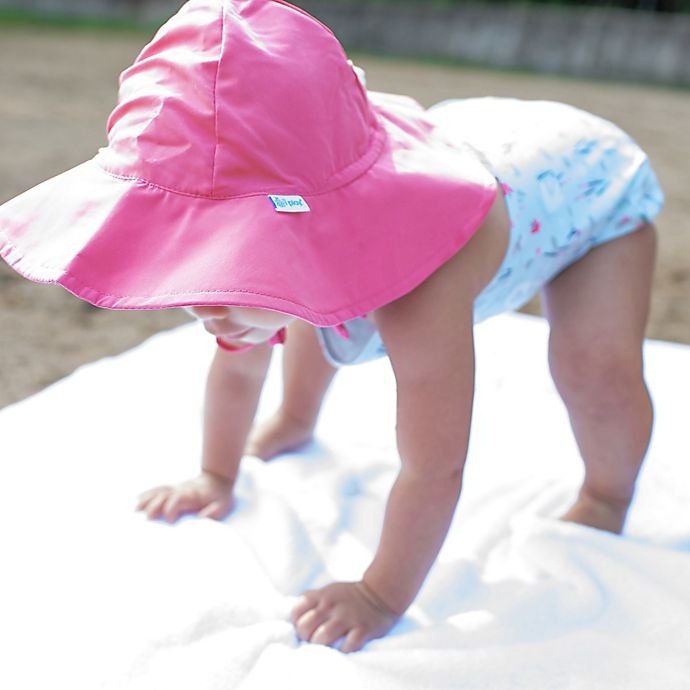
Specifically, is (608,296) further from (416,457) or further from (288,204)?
(288,204)

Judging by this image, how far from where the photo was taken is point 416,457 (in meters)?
1.00

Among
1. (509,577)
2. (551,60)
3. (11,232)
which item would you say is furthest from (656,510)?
(551,60)

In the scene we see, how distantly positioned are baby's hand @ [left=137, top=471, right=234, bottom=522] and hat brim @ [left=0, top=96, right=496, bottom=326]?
0.44 m

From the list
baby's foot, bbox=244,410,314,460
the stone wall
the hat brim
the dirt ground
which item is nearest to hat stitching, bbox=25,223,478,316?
the hat brim

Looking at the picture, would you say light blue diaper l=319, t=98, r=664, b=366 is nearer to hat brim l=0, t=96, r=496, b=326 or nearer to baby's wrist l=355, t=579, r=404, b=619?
hat brim l=0, t=96, r=496, b=326

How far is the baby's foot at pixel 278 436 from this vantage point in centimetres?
141

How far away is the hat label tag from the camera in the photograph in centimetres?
84

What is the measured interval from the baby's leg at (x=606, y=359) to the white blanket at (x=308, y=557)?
96 mm

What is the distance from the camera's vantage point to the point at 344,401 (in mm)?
1590

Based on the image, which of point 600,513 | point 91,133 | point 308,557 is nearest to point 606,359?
point 600,513

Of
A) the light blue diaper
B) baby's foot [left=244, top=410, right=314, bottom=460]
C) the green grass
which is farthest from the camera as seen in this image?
the green grass

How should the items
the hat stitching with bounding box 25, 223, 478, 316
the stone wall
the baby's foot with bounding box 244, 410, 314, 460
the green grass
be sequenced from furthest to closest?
1. the green grass
2. the stone wall
3. the baby's foot with bounding box 244, 410, 314, 460
4. the hat stitching with bounding box 25, 223, 478, 316

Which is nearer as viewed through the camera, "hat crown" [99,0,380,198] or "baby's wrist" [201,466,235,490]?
"hat crown" [99,0,380,198]

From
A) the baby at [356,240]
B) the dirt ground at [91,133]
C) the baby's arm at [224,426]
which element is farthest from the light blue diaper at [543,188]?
the dirt ground at [91,133]
